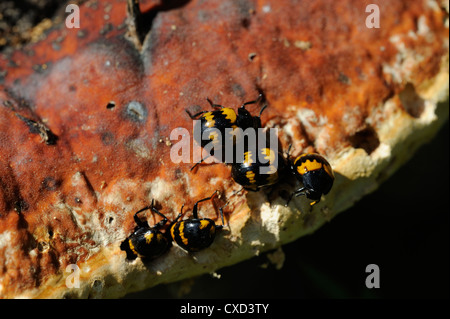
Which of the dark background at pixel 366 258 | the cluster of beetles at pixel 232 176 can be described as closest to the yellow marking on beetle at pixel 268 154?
the cluster of beetles at pixel 232 176

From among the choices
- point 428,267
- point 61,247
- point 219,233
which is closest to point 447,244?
point 428,267


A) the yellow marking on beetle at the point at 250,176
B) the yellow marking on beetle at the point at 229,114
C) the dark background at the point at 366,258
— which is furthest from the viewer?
the dark background at the point at 366,258

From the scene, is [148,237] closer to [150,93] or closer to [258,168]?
[258,168]

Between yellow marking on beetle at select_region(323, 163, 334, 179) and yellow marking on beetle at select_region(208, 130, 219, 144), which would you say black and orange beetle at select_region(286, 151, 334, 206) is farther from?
yellow marking on beetle at select_region(208, 130, 219, 144)

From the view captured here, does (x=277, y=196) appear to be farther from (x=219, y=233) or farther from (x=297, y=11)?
(x=297, y=11)

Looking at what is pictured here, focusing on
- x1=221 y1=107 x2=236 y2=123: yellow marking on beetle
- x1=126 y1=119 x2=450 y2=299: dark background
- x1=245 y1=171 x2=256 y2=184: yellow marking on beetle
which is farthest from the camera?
x1=126 y1=119 x2=450 y2=299: dark background

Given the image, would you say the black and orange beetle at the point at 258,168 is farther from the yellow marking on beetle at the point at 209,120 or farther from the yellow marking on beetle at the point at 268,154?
the yellow marking on beetle at the point at 209,120

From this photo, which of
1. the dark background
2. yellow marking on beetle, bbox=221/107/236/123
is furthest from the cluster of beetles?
the dark background

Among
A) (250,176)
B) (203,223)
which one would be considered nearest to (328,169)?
(250,176)
